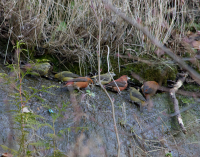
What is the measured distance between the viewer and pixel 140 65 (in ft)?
17.6

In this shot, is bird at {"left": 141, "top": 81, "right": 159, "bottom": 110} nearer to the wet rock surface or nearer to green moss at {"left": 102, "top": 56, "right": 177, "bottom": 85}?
the wet rock surface

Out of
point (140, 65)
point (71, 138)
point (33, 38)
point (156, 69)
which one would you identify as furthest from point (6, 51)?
point (156, 69)

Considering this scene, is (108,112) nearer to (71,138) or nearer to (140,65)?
(71,138)

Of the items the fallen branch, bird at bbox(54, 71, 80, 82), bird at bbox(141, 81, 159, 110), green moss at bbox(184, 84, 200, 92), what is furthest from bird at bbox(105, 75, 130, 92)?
green moss at bbox(184, 84, 200, 92)

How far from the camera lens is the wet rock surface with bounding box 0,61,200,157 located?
10.7 feet

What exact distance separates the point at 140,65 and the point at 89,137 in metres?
2.54

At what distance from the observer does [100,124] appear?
3.68m

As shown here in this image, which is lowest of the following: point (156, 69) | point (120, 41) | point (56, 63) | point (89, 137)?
point (89, 137)

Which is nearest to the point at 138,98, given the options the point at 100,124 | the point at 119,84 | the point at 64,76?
the point at 119,84

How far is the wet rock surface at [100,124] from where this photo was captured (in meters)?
3.27

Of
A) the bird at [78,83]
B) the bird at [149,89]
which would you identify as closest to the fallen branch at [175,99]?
the bird at [149,89]

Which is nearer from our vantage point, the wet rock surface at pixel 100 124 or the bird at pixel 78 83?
the wet rock surface at pixel 100 124

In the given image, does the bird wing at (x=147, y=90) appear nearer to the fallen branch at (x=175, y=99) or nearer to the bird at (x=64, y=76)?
the fallen branch at (x=175, y=99)

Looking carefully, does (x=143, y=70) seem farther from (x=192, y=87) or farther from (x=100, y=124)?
(x=100, y=124)
